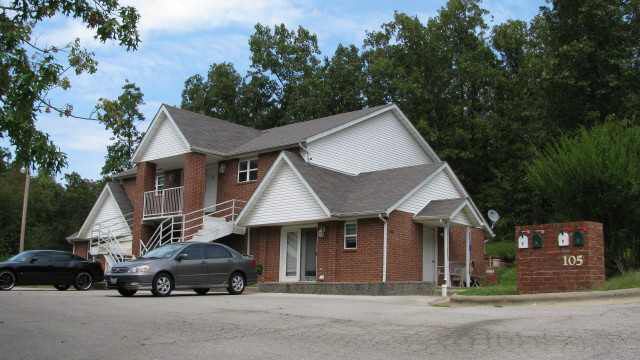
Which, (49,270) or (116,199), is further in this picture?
(116,199)

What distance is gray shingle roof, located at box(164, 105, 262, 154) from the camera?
32781 millimetres

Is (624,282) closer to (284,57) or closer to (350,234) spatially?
(350,234)

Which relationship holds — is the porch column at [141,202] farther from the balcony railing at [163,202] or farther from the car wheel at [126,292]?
the car wheel at [126,292]

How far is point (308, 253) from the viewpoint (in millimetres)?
28219

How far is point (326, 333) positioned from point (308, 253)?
17.6 m

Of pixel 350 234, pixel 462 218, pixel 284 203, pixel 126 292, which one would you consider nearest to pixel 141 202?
pixel 284 203

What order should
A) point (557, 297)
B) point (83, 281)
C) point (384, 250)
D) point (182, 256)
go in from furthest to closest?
point (83, 281), point (384, 250), point (182, 256), point (557, 297)

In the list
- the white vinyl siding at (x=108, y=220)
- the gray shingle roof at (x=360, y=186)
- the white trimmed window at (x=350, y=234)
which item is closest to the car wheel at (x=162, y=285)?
the gray shingle roof at (x=360, y=186)

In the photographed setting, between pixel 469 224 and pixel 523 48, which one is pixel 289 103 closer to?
pixel 523 48

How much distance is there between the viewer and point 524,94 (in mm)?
45531

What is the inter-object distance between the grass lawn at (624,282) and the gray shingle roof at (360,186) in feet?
33.9

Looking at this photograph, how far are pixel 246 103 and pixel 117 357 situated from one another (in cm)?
4822

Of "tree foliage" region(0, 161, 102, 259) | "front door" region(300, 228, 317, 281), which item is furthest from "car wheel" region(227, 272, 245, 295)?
"tree foliage" region(0, 161, 102, 259)

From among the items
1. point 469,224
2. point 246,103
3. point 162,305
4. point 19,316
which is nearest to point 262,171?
point 469,224
